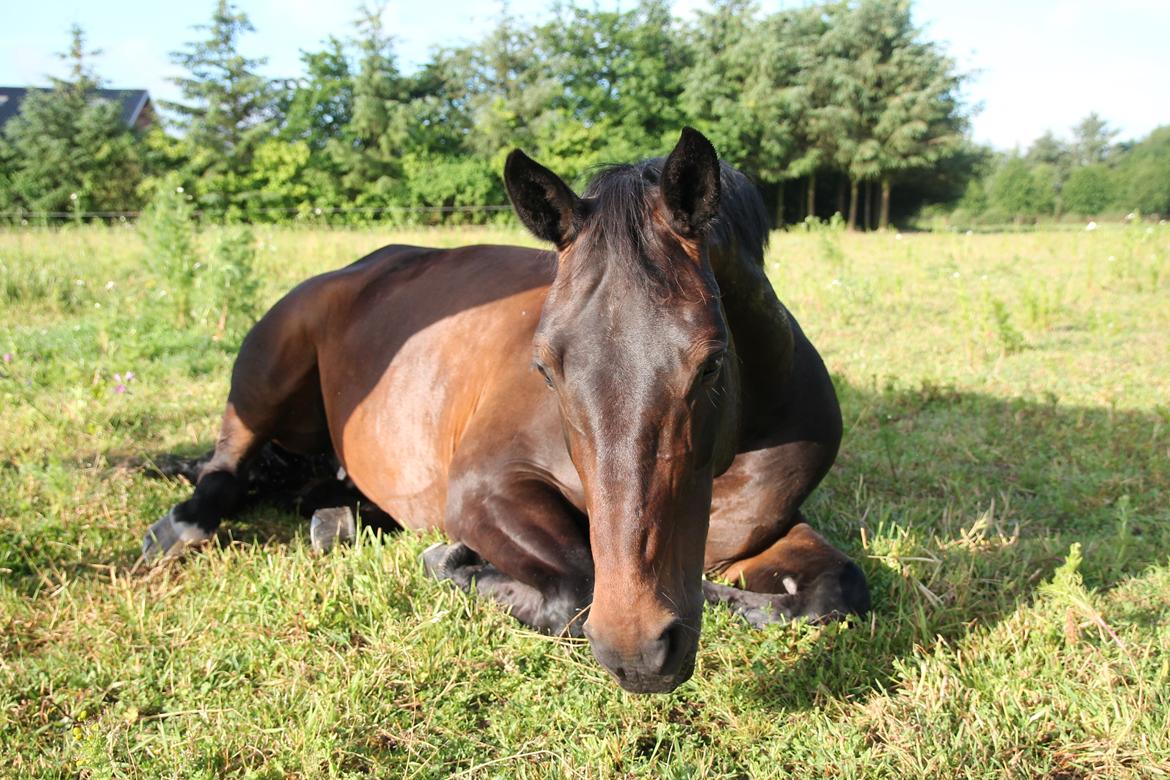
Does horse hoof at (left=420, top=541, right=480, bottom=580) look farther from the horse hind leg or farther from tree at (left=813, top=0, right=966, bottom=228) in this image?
tree at (left=813, top=0, right=966, bottom=228)

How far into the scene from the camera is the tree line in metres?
29.2

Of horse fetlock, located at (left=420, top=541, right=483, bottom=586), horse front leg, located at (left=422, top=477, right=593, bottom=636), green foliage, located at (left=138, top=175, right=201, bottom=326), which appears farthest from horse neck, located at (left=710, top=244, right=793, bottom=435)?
green foliage, located at (left=138, top=175, right=201, bottom=326)

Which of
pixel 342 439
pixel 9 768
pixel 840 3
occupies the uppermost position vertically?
pixel 840 3

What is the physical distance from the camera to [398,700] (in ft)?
7.01

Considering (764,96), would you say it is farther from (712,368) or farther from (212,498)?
(712,368)

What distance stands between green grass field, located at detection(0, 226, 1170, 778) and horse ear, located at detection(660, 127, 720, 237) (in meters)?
1.18

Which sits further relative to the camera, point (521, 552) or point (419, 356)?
point (419, 356)

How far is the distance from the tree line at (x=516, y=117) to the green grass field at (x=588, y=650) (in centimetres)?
2552

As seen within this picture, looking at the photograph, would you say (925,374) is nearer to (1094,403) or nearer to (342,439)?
(1094,403)

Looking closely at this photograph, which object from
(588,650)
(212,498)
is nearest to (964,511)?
(588,650)

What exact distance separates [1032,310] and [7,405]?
7.83m

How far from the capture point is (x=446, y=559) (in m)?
2.78

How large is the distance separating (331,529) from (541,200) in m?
1.87

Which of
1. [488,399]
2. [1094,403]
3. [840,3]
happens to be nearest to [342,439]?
[488,399]
